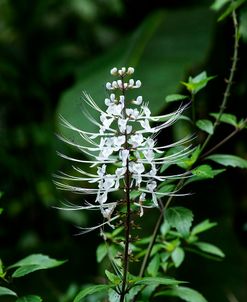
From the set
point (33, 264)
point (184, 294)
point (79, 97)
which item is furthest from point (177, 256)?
point (79, 97)

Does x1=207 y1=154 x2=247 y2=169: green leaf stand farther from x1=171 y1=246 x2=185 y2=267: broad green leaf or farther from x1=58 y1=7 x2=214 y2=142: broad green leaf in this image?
x1=58 y1=7 x2=214 y2=142: broad green leaf

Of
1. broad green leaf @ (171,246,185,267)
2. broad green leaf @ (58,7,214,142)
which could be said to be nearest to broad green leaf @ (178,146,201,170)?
broad green leaf @ (171,246,185,267)

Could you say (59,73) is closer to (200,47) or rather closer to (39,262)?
(200,47)

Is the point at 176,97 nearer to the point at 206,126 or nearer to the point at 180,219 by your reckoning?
the point at 206,126

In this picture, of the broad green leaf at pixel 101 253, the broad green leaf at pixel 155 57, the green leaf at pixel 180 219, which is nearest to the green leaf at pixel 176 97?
the green leaf at pixel 180 219

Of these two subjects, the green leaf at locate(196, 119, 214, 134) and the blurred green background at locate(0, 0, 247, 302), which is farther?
the blurred green background at locate(0, 0, 247, 302)

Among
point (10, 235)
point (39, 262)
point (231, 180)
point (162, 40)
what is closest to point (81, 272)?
point (10, 235)
